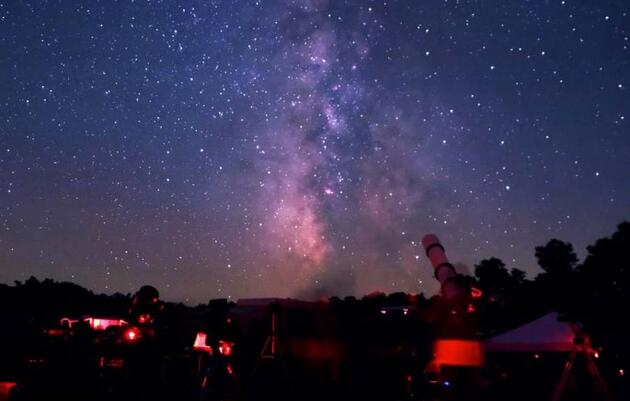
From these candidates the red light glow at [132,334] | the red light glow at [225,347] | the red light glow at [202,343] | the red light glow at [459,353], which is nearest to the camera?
the red light glow at [132,334]

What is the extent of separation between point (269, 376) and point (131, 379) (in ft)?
19.0

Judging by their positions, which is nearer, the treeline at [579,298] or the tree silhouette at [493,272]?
the treeline at [579,298]

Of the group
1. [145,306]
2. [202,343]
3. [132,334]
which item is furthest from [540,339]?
[132,334]

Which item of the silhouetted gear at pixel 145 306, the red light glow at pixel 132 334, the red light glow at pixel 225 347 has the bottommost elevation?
the red light glow at pixel 225 347

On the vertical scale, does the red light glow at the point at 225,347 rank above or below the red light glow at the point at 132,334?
below

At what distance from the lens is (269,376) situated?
625 inches

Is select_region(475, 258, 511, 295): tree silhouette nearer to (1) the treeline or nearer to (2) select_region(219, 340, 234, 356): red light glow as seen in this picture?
(1) the treeline

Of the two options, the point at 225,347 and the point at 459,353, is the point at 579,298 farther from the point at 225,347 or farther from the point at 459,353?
the point at 225,347

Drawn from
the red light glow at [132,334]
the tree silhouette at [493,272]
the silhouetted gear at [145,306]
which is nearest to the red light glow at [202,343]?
the silhouetted gear at [145,306]

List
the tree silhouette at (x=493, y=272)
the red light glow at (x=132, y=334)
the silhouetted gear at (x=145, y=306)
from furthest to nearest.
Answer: the tree silhouette at (x=493, y=272) < the silhouetted gear at (x=145, y=306) < the red light glow at (x=132, y=334)

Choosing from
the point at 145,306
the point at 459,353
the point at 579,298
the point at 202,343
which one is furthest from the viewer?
the point at 202,343

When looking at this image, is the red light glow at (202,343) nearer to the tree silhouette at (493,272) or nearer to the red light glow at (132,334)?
the red light glow at (132,334)

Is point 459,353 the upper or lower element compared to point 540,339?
lower

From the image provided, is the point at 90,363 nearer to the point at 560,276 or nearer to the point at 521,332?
the point at 560,276
